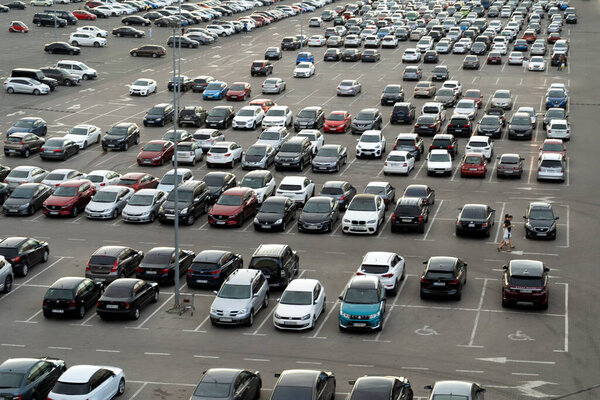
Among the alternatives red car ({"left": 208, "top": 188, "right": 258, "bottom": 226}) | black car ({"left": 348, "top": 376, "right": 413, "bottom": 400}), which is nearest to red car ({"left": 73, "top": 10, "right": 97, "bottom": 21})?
red car ({"left": 208, "top": 188, "right": 258, "bottom": 226})

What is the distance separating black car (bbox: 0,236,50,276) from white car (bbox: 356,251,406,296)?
13.1 metres

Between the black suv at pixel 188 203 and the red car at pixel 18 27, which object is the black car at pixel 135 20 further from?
the black suv at pixel 188 203

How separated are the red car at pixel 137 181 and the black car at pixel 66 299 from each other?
15601 millimetres

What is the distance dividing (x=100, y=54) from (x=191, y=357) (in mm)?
67487

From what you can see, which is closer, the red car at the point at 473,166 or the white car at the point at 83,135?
the red car at the point at 473,166

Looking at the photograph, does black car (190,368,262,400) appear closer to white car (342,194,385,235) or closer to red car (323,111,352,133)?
white car (342,194,385,235)

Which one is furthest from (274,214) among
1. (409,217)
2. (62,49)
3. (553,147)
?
(62,49)

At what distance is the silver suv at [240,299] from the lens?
119ft

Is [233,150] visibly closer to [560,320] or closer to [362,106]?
[362,106]

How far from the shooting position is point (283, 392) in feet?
91.0

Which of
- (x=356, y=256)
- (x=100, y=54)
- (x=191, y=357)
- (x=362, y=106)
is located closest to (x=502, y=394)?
(x=191, y=357)

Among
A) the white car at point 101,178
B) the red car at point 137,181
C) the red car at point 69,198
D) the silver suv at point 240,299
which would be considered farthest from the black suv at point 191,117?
the silver suv at point 240,299

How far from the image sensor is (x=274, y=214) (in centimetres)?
4806

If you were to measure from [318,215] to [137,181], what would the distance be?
1065 cm
